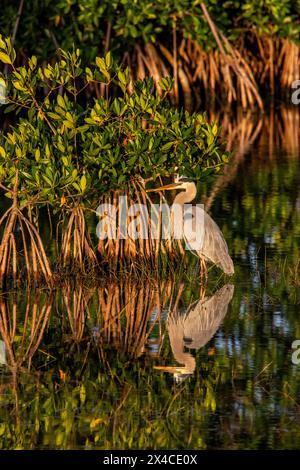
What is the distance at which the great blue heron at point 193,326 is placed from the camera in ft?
28.2

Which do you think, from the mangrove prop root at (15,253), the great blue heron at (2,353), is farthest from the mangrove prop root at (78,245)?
the great blue heron at (2,353)

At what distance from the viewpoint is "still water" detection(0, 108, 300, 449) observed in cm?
731

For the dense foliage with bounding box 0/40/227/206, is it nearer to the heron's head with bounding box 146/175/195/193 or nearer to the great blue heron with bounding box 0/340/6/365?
the heron's head with bounding box 146/175/195/193

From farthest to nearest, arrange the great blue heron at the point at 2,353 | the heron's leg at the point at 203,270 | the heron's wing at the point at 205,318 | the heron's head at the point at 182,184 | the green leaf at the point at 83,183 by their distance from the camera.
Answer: the heron's head at the point at 182,184, the heron's leg at the point at 203,270, the green leaf at the point at 83,183, the heron's wing at the point at 205,318, the great blue heron at the point at 2,353

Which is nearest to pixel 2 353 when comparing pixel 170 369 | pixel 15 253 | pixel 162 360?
pixel 162 360

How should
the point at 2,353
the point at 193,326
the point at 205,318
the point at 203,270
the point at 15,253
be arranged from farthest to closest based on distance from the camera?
1. the point at 203,270
2. the point at 15,253
3. the point at 205,318
4. the point at 193,326
5. the point at 2,353

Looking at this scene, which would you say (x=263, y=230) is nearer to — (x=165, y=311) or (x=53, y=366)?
(x=165, y=311)

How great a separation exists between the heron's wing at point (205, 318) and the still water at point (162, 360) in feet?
0.03

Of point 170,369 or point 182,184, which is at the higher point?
point 182,184

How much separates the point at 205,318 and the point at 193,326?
256 mm

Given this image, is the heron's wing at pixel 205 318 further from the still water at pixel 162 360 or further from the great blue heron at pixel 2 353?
the great blue heron at pixel 2 353

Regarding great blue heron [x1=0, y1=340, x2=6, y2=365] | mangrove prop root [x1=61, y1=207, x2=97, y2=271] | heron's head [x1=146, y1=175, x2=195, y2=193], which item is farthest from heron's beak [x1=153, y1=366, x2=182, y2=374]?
heron's head [x1=146, y1=175, x2=195, y2=193]

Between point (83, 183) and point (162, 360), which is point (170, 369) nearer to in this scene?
point (162, 360)

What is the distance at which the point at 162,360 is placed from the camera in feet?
28.7
